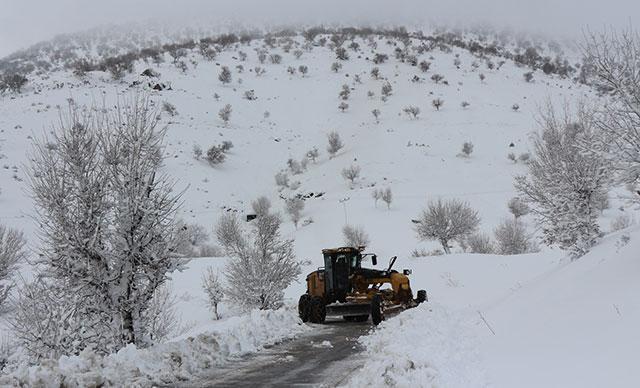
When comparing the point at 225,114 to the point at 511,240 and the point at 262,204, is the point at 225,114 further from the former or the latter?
the point at 511,240

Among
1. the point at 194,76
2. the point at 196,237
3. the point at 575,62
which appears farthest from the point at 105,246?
the point at 575,62

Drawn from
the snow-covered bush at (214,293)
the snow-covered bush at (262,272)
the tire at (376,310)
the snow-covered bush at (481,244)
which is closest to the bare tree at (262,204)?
the snow-covered bush at (214,293)

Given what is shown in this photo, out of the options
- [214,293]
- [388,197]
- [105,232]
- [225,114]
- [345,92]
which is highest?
[345,92]

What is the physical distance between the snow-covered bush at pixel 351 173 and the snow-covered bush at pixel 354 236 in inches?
479

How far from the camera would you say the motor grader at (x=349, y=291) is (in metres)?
19.4

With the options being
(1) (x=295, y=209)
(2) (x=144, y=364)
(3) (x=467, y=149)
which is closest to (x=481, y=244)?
(1) (x=295, y=209)

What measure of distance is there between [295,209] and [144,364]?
39389 mm

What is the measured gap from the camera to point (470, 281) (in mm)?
31266

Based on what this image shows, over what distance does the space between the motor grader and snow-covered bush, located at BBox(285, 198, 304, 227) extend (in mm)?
26641

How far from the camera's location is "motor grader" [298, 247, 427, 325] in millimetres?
19375

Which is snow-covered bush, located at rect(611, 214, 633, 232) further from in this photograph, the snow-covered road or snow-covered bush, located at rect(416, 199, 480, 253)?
the snow-covered road

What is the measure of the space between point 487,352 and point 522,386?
296 cm

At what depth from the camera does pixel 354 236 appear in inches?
1624

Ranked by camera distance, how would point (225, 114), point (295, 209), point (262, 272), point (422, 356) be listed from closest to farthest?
point (422, 356)
point (262, 272)
point (295, 209)
point (225, 114)
